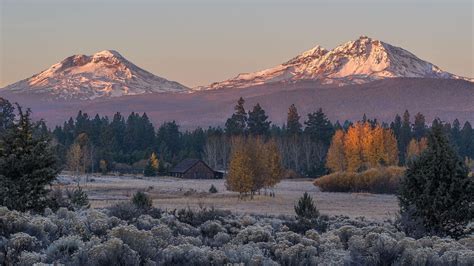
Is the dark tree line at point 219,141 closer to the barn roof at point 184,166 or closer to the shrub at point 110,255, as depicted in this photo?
Answer: the barn roof at point 184,166

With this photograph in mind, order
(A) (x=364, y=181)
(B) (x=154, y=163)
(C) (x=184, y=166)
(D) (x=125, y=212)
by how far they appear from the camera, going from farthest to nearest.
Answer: (B) (x=154, y=163) < (C) (x=184, y=166) < (A) (x=364, y=181) < (D) (x=125, y=212)

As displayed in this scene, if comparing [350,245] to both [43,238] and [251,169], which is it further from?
[251,169]

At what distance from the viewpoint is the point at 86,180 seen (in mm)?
81188

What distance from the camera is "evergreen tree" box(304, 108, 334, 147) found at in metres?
115

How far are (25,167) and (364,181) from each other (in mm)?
55117

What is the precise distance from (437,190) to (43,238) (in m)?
9.76

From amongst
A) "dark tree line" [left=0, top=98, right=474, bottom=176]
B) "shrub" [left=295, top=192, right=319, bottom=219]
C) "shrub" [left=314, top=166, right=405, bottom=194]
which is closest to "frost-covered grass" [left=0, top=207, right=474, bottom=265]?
"shrub" [left=295, top=192, right=319, bottom=219]

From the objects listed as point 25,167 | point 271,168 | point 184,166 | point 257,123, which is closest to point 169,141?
point 257,123

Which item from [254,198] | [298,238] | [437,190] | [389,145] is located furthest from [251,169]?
[298,238]

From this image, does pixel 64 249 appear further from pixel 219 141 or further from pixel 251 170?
pixel 219 141

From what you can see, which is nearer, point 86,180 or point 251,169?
point 251,169

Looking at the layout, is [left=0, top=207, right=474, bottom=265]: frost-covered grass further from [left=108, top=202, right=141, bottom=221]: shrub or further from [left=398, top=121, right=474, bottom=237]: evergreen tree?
[left=398, top=121, right=474, bottom=237]: evergreen tree

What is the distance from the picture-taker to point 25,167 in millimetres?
20719

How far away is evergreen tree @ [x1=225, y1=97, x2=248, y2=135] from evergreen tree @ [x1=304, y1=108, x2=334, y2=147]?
A: 10604 millimetres
